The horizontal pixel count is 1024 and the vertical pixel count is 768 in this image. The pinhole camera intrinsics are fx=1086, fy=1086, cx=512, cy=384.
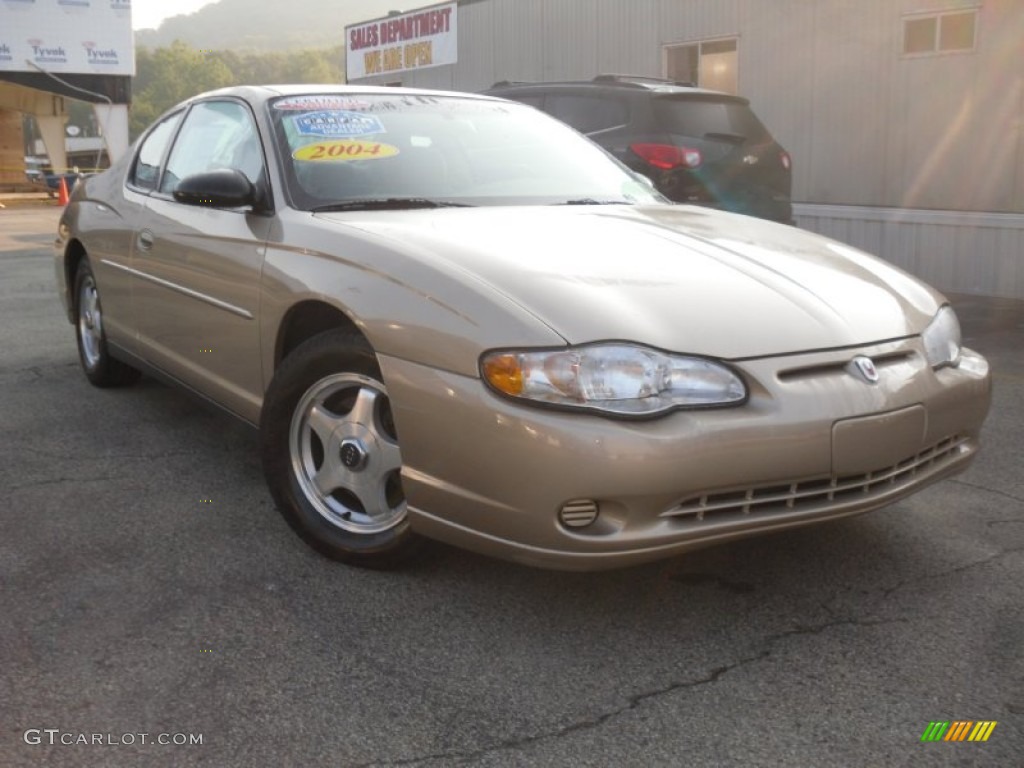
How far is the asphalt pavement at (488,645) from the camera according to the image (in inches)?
91.0

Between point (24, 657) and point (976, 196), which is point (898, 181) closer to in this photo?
point (976, 196)

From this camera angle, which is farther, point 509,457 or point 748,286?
point 748,286

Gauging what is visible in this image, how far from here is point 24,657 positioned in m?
2.67

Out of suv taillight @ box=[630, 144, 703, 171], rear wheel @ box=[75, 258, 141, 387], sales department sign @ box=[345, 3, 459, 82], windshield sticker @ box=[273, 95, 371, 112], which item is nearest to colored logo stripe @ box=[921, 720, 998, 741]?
windshield sticker @ box=[273, 95, 371, 112]

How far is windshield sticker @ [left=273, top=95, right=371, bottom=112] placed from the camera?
12.9ft

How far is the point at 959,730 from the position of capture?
7.69 feet

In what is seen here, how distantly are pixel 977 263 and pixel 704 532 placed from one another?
8346 millimetres

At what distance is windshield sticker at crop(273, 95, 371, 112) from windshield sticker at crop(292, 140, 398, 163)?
0.25 m

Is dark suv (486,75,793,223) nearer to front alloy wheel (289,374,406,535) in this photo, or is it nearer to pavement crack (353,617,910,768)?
front alloy wheel (289,374,406,535)

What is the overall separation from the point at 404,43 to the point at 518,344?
17.0m

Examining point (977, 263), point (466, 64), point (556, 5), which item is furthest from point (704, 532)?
point (466, 64)

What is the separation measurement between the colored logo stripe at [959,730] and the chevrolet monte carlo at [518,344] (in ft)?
1.93

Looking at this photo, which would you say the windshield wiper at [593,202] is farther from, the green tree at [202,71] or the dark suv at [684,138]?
the green tree at [202,71]

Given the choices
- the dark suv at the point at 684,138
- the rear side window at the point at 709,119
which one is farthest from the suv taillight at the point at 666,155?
the rear side window at the point at 709,119
